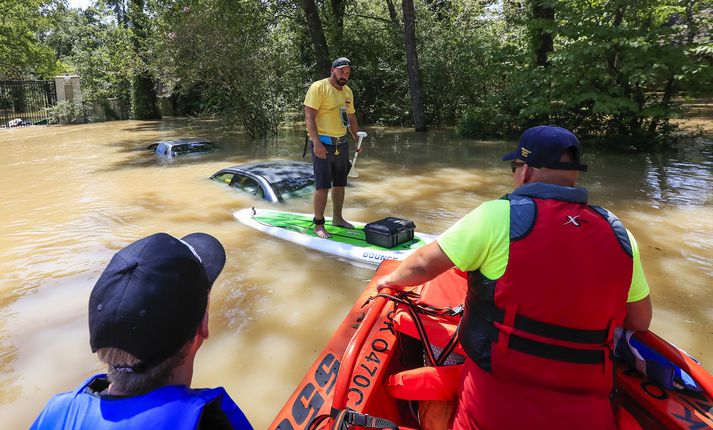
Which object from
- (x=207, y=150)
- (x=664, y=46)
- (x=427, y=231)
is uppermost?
(x=664, y=46)

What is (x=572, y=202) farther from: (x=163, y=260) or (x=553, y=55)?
(x=553, y=55)

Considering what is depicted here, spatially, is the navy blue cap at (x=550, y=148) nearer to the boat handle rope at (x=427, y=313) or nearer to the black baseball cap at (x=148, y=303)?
the boat handle rope at (x=427, y=313)

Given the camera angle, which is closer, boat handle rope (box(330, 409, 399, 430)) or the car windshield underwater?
boat handle rope (box(330, 409, 399, 430))

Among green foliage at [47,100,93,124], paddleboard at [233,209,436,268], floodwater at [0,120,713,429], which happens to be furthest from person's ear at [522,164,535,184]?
green foliage at [47,100,93,124]

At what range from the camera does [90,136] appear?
20.3m

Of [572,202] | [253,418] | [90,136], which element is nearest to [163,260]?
[572,202]

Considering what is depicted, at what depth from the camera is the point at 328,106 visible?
5551mm

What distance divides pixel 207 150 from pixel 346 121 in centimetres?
911

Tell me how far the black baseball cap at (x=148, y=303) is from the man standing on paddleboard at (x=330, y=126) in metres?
4.29

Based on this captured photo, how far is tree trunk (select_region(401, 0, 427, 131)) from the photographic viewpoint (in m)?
16.1

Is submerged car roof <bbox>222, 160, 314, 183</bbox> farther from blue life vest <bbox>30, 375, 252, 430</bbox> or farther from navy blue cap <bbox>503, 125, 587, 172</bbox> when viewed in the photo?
blue life vest <bbox>30, 375, 252, 430</bbox>

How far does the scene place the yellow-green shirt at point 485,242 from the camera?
1.71 m

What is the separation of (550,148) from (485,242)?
0.49 metres

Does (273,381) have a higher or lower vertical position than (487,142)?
lower
